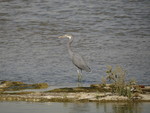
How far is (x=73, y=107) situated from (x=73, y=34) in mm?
10799

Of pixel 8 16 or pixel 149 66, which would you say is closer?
pixel 149 66

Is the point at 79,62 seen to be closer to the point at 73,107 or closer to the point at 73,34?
the point at 73,107

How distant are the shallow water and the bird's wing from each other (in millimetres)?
4020

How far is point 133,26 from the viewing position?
70.5ft

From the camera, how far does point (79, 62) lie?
1358 cm

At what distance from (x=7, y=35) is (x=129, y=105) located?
424 inches

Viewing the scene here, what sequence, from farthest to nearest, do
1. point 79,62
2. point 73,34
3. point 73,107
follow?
point 73,34 < point 79,62 < point 73,107

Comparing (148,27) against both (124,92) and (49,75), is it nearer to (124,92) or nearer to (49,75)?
(49,75)

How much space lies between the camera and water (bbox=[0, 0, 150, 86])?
13.5 meters

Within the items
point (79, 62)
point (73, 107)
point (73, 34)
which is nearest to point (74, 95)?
point (73, 107)

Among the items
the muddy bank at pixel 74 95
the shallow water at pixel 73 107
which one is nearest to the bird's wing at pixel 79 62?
the muddy bank at pixel 74 95

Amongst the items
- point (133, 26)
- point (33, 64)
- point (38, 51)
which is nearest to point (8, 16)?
point (133, 26)

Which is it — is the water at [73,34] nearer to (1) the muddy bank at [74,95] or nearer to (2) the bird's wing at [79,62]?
(2) the bird's wing at [79,62]

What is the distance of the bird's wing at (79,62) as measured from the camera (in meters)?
13.3
